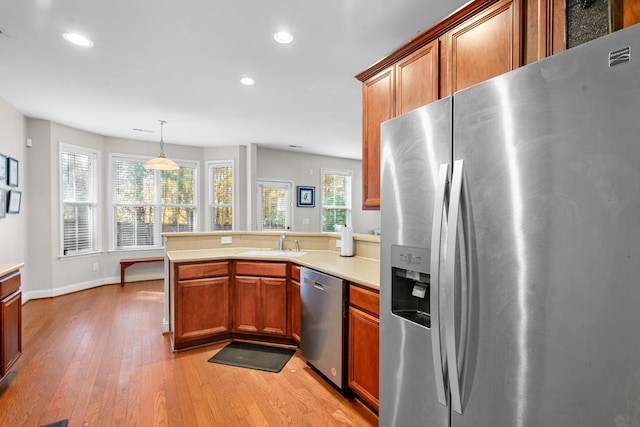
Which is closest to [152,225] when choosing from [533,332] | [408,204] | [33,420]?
[33,420]

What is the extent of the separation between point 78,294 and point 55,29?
4189 millimetres

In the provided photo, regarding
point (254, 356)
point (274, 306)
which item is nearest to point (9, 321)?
point (254, 356)

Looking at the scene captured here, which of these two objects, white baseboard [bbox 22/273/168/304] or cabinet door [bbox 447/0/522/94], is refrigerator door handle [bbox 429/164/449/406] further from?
white baseboard [bbox 22/273/168/304]

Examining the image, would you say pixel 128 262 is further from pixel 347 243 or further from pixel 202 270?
pixel 347 243

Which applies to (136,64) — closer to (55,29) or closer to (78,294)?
(55,29)

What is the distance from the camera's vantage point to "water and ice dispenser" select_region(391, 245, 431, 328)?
1309mm

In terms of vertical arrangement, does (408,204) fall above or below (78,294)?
above

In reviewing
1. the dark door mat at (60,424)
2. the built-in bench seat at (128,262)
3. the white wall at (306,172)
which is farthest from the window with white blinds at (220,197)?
the dark door mat at (60,424)

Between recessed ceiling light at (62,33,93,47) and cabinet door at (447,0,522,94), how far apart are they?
2.71m

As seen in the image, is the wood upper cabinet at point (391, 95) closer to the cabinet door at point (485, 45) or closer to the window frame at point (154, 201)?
the cabinet door at point (485, 45)

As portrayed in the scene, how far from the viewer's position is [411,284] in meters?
1.45

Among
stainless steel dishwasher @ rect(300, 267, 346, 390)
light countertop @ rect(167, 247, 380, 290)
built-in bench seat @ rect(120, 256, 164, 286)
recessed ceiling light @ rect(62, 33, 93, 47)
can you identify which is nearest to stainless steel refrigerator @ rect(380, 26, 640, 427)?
light countertop @ rect(167, 247, 380, 290)

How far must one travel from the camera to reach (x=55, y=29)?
7.85 ft

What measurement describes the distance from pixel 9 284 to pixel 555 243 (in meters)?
3.34
